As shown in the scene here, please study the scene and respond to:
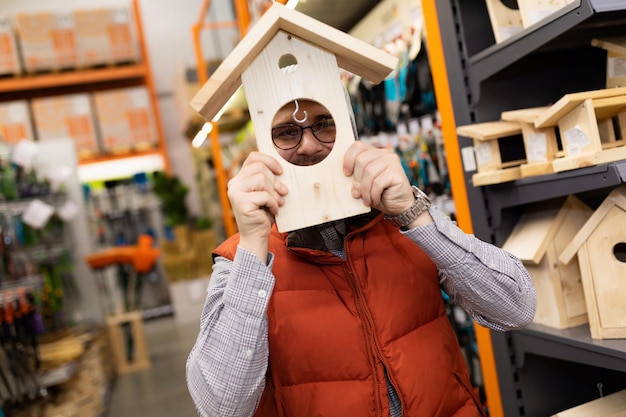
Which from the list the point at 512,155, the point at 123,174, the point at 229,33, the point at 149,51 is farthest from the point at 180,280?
the point at 512,155

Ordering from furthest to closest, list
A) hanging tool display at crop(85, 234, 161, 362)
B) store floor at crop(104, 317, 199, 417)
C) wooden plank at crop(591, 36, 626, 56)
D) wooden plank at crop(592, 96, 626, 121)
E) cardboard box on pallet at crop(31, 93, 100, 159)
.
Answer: cardboard box on pallet at crop(31, 93, 100, 159) < hanging tool display at crop(85, 234, 161, 362) < store floor at crop(104, 317, 199, 417) < wooden plank at crop(591, 36, 626, 56) < wooden plank at crop(592, 96, 626, 121)

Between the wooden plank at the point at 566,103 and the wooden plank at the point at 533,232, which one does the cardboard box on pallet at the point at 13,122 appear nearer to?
the wooden plank at the point at 533,232

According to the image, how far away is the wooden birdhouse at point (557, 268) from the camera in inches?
59.7

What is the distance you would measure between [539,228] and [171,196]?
6440 millimetres

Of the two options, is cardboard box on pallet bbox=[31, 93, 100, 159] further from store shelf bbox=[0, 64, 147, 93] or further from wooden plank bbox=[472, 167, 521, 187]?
wooden plank bbox=[472, 167, 521, 187]

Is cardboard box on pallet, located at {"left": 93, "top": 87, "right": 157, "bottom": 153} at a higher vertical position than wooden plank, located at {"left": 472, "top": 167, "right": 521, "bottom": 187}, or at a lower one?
higher

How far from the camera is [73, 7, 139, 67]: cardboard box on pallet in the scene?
7117 millimetres

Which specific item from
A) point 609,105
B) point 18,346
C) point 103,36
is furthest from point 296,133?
point 103,36

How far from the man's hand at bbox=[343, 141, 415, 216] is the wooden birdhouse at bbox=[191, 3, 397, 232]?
25 mm

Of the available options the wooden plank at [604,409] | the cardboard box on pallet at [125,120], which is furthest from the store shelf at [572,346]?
the cardboard box on pallet at [125,120]

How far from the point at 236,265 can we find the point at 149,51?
833cm

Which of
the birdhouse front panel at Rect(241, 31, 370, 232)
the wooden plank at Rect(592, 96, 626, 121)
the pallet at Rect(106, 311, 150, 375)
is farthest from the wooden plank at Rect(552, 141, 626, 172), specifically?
the pallet at Rect(106, 311, 150, 375)

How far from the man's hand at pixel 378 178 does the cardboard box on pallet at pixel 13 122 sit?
692cm

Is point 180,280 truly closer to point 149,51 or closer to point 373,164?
point 149,51
